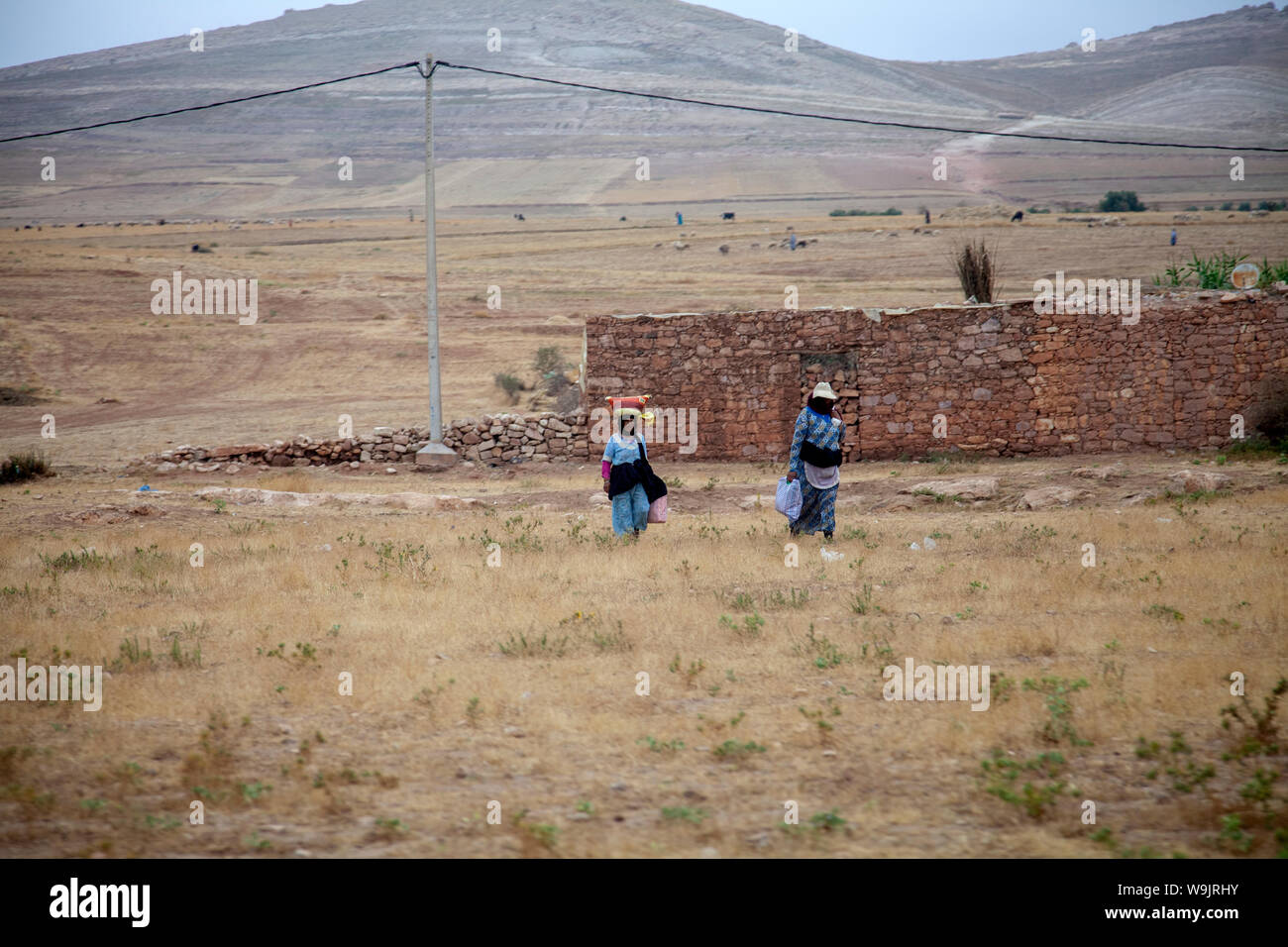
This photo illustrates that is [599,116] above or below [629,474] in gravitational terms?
above

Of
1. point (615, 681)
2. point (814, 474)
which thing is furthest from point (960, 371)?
point (615, 681)

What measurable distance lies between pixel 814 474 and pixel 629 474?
1858 millimetres

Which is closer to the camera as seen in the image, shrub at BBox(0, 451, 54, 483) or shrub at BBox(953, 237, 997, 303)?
shrub at BBox(0, 451, 54, 483)

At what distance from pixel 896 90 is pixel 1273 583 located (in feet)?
489

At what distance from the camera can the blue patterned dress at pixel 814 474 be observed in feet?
35.3

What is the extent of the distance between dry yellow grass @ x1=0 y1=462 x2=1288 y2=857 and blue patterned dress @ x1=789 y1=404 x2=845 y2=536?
0.82 feet

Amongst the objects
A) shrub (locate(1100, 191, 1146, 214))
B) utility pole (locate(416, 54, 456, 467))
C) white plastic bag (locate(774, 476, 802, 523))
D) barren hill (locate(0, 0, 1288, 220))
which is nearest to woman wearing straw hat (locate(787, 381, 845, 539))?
white plastic bag (locate(774, 476, 802, 523))

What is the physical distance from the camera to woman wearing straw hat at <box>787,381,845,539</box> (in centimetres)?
1074

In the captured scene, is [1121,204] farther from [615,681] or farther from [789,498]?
[615,681]

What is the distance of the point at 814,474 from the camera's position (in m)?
10.8

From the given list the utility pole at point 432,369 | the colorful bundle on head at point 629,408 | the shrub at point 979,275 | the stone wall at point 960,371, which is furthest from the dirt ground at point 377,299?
the colorful bundle on head at point 629,408

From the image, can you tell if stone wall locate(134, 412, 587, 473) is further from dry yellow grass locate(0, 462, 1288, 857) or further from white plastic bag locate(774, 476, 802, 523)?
white plastic bag locate(774, 476, 802, 523)

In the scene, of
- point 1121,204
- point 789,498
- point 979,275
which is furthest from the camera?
point 1121,204
